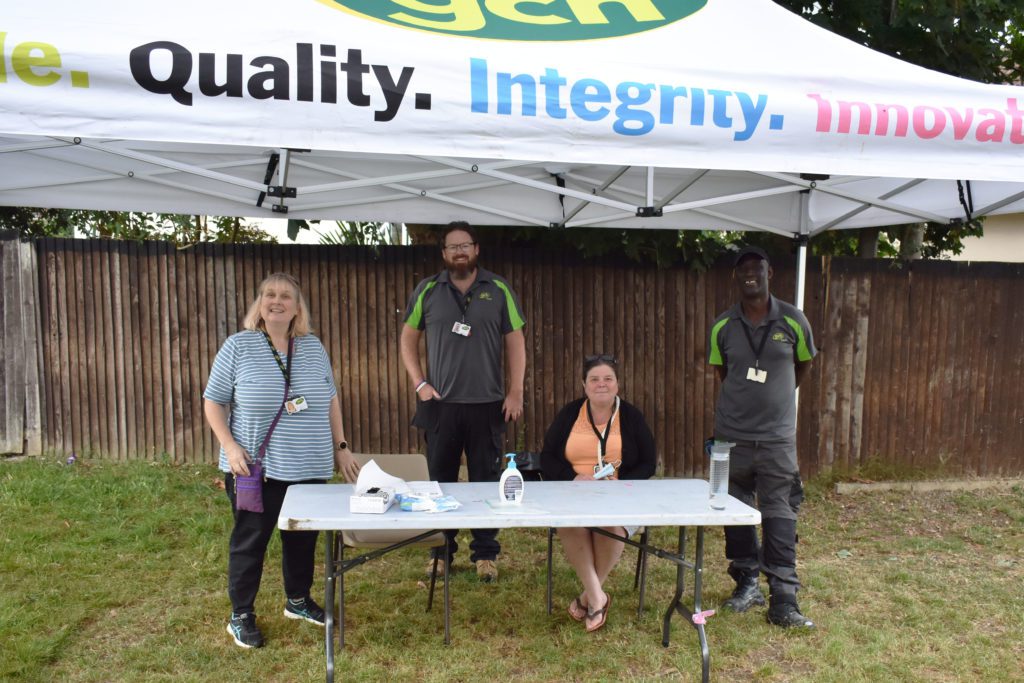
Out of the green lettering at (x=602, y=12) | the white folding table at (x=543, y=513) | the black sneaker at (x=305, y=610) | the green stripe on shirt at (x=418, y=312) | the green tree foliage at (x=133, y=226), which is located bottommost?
the black sneaker at (x=305, y=610)

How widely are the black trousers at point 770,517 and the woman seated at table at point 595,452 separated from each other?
0.53 m

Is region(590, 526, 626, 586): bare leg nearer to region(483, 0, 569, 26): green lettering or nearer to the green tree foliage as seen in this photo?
region(483, 0, 569, 26): green lettering

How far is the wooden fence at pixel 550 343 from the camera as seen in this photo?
561cm

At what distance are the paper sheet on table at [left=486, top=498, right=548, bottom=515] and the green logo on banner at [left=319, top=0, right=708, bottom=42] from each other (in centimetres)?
188

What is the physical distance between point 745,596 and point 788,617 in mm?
253

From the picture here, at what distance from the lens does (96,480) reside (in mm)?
5242

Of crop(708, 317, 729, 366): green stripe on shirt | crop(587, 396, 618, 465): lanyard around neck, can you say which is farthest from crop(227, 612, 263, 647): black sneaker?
crop(708, 317, 729, 366): green stripe on shirt

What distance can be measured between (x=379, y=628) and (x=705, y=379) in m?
3.49

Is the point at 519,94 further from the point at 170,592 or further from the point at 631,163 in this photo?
the point at 170,592

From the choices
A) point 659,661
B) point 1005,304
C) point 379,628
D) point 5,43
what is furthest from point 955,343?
point 5,43

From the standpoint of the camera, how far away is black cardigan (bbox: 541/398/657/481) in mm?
3527

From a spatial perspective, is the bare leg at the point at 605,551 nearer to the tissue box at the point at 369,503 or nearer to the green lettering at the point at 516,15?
the tissue box at the point at 369,503

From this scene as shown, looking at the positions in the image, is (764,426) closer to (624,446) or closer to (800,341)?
(800,341)

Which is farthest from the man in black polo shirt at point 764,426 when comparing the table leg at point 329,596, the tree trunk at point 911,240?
the tree trunk at point 911,240
